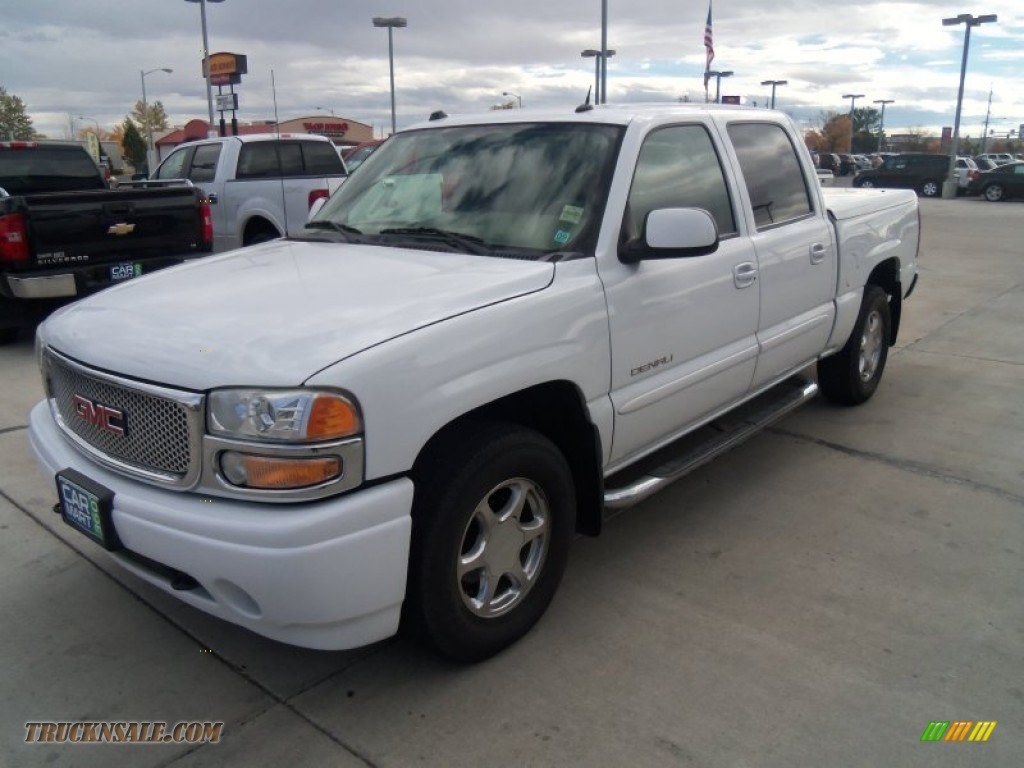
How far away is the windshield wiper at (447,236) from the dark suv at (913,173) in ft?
112

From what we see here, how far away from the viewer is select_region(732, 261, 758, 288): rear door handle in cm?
387

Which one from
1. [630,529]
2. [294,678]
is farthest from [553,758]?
[630,529]

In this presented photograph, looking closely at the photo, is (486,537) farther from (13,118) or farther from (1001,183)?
(13,118)

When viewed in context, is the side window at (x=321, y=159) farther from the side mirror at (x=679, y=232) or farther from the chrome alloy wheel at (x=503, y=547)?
the chrome alloy wheel at (x=503, y=547)

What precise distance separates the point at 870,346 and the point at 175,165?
985 cm

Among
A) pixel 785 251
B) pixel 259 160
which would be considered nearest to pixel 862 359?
pixel 785 251

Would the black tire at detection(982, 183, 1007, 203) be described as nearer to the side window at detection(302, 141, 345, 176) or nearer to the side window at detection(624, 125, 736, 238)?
the side window at detection(302, 141, 345, 176)

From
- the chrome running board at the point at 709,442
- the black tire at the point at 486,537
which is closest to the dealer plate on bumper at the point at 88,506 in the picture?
the black tire at the point at 486,537

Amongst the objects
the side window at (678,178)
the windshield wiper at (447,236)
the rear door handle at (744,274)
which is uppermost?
the side window at (678,178)

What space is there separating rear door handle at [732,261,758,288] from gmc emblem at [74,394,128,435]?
258 centimetres

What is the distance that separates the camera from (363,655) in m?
3.03

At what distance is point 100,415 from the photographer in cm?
279

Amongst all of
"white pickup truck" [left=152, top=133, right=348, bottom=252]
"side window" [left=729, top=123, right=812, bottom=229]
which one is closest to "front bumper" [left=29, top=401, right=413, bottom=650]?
"side window" [left=729, top=123, right=812, bottom=229]

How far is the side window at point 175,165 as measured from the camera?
38.3ft
